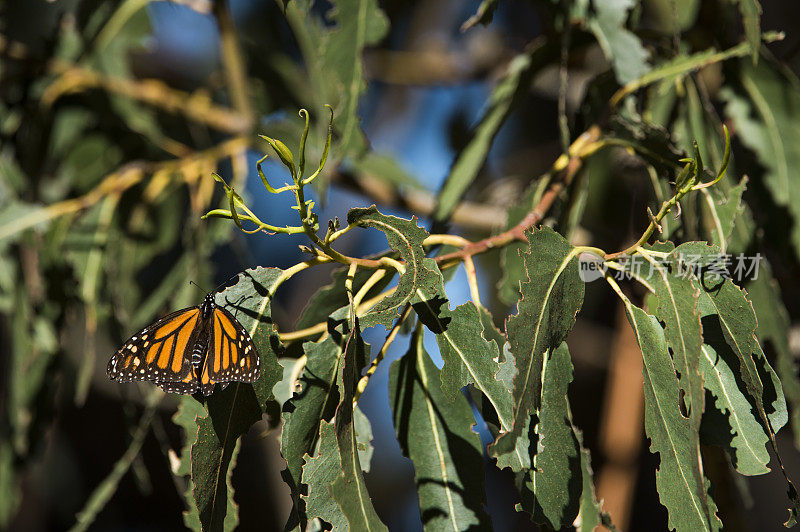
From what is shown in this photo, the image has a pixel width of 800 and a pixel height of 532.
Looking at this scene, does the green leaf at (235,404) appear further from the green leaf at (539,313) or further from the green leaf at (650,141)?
the green leaf at (650,141)

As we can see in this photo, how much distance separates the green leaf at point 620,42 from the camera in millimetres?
855

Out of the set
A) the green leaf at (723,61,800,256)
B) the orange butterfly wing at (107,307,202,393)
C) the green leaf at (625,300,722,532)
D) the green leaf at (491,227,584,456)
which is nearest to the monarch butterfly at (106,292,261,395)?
the orange butterfly wing at (107,307,202,393)

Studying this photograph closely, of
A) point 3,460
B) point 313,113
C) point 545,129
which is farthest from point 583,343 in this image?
point 3,460

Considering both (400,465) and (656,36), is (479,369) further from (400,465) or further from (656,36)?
(400,465)

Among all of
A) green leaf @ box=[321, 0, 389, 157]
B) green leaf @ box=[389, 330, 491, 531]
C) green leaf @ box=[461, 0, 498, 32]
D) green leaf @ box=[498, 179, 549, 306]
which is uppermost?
green leaf @ box=[321, 0, 389, 157]

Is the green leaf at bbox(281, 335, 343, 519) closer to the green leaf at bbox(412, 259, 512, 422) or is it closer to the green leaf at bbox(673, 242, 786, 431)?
the green leaf at bbox(412, 259, 512, 422)

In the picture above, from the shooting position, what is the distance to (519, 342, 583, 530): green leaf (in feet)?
2.06

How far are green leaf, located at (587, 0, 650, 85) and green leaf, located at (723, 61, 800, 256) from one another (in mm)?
244

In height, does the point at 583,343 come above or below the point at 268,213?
below

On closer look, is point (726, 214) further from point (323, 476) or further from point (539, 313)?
point (323, 476)

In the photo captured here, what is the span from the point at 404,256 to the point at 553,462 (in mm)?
220

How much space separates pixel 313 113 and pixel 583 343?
104 centimetres

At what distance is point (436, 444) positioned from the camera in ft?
2.42

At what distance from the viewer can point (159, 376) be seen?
27.5 inches
